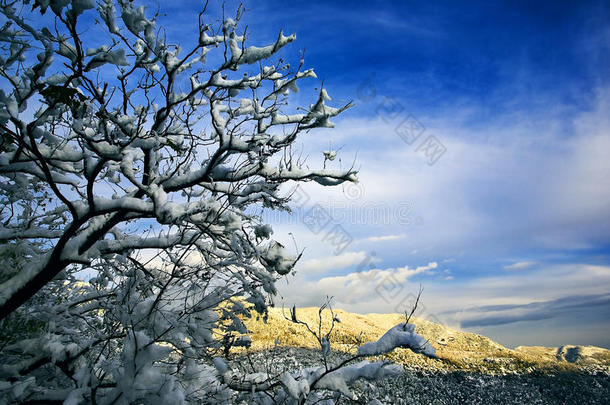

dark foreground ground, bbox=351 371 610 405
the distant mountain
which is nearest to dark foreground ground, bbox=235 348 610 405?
dark foreground ground, bbox=351 371 610 405

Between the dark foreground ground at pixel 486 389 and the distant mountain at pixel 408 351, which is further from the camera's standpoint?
the distant mountain at pixel 408 351

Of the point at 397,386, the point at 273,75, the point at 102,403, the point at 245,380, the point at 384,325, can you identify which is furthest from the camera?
the point at 384,325

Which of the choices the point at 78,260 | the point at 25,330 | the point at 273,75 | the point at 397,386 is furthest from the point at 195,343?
the point at 397,386

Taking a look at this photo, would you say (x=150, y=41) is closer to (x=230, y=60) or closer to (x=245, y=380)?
(x=230, y=60)

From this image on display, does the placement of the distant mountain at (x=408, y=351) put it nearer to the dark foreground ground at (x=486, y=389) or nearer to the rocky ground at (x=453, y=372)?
the rocky ground at (x=453, y=372)

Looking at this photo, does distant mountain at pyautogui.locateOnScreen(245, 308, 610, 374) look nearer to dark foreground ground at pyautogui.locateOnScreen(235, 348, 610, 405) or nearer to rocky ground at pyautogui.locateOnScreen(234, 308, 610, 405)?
rocky ground at pyautogui.locateOnScreen(234, 308, 610, 405)

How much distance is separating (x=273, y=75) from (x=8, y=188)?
3.42m

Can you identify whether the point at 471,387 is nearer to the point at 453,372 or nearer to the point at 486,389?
Answer: the point at 486,389

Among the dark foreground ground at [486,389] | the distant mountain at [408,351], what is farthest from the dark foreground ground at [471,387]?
the distant mountain at [408,351]

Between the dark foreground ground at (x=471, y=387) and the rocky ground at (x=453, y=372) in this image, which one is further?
the rocky ground at (x=453, y=372)

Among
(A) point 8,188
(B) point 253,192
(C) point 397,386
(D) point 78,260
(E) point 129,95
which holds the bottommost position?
(C) point 397,386

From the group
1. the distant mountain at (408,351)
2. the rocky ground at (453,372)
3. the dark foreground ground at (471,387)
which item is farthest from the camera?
the distant mountain at (408,351)

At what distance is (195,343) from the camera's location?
9.66ft

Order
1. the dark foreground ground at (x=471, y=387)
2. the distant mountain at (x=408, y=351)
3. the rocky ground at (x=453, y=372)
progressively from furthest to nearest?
the distant mountain at (x=408, y=351)
the rocky ground at (x=453, y=372)
the dark foreground ground at (x=471, y=387)
